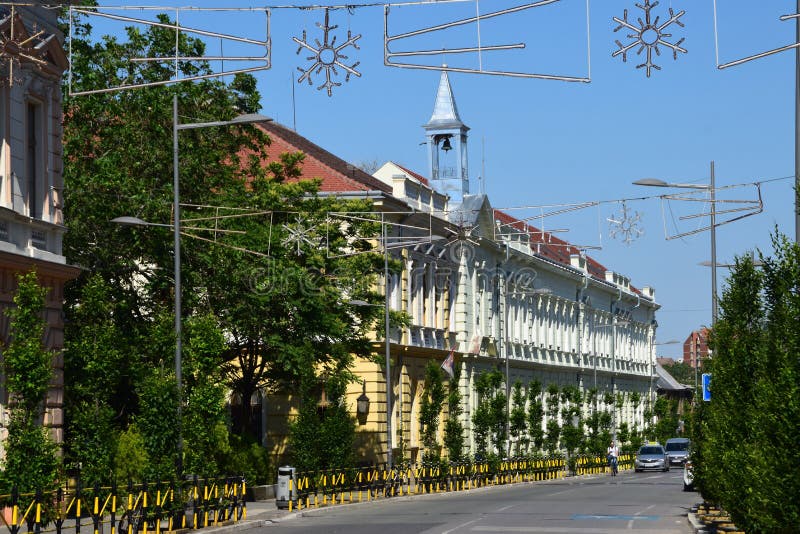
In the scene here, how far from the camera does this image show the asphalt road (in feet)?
96.6

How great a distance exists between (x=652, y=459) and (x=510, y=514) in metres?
46.8

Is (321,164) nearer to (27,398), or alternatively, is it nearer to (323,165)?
(323,165)

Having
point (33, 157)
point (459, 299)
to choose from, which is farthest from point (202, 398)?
point (459, 299)

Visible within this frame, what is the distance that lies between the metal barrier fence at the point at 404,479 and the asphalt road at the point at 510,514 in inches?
30.4

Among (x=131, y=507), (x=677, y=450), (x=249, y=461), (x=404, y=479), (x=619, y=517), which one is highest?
(x=249, y=461)

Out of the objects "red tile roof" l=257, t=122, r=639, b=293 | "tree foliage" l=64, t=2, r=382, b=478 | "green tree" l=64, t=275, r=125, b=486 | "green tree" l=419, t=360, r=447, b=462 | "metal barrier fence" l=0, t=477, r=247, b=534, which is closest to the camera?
"metal barrier fence" l=0, t=477, r=247, b=534

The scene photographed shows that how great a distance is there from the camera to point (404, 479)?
50.9m

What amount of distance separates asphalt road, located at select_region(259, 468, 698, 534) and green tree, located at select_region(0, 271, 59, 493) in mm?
6495

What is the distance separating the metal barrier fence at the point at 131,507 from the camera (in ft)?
76.7

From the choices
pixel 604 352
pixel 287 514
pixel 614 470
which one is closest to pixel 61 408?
pixel 287 514

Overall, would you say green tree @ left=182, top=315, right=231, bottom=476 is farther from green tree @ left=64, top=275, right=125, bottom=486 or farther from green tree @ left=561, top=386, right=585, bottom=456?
green tree @ left=561, top=386, right=585, bottom=456

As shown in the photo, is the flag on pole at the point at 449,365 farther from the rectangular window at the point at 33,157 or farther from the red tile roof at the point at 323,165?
the rectangular window at the point at 33,157

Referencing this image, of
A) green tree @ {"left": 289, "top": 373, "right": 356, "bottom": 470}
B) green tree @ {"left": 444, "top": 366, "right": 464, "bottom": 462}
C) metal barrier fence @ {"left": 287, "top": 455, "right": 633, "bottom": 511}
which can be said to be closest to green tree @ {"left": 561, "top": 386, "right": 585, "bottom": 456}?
metal barrier fence @ {"left": 287, "top": 455, "right": 633, "bottom": 511}

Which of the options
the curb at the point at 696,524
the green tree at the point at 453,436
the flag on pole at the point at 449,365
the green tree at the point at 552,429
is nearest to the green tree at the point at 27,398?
the curb at the point at 696,524
